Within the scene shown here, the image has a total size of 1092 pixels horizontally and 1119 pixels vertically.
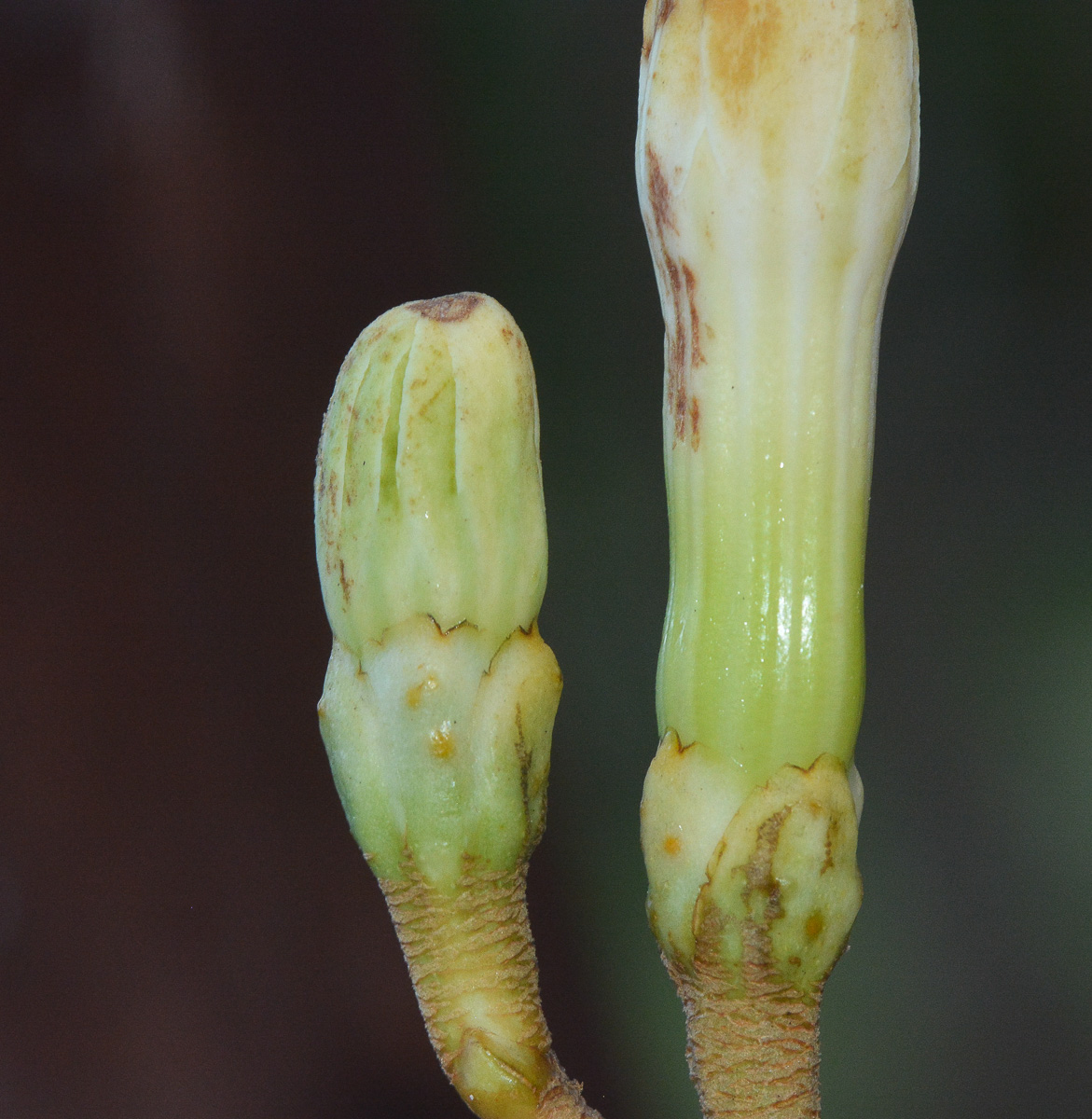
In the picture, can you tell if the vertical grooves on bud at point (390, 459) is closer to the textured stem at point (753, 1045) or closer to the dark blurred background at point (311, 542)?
the textured stem at point (753, 1045)

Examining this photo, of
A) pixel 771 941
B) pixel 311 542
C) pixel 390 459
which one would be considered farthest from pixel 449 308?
pixel 311 542

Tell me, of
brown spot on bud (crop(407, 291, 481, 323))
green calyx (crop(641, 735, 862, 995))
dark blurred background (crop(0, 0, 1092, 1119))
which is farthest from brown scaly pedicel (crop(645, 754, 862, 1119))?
dark blurred background (crop(0, 0, 1092, 1119))

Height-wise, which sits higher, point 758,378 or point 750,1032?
point 758,378

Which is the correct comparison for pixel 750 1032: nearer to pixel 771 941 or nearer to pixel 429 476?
pixel 771 941

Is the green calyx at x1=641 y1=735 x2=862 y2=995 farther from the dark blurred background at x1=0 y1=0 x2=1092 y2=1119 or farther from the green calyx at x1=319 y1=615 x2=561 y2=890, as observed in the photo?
the dark blurred background at x1=0 y1=0 x2=1092 y2=1119

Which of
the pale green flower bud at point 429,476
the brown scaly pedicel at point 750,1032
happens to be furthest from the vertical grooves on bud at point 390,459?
the brown scaly pedicel at point 750,1032

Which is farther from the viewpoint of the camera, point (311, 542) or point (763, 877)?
point (311, 542)

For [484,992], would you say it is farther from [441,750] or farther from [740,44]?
[740,44]
